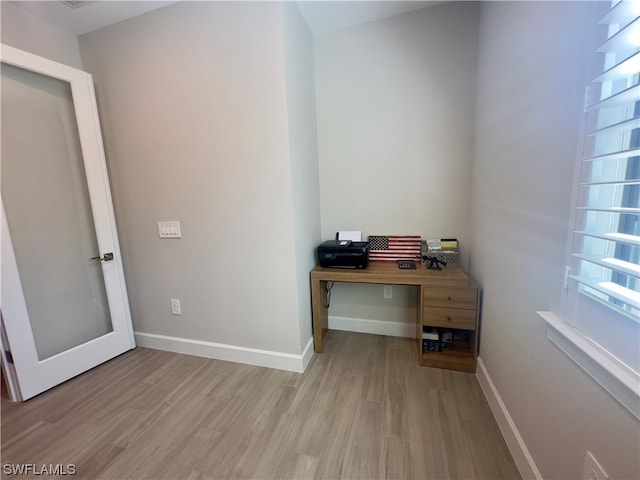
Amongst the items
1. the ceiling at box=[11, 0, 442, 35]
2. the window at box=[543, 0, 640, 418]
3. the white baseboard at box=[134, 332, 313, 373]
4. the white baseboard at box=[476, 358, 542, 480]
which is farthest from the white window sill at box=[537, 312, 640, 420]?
the ceiling at box=[11, 0, 442, 35]

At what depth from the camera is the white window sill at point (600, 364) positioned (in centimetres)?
63

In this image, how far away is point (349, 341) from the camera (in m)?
2.25

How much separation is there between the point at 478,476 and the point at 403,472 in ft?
1.06

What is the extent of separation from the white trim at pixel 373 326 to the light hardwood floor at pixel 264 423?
275 millimetres

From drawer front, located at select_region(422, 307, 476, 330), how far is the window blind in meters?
A: 0.93

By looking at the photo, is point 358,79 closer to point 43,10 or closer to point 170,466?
point 43,10

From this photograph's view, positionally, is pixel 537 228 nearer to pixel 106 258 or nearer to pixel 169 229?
pixel 169 229

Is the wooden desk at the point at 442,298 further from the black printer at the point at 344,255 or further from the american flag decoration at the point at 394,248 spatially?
the american flag decoration at the point at 394,248

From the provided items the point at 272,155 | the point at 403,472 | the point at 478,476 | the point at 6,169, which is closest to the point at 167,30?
the point at 272,155

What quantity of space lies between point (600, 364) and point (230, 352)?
2083 mm

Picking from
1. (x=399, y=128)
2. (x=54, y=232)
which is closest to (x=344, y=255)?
(x=399, y=128)

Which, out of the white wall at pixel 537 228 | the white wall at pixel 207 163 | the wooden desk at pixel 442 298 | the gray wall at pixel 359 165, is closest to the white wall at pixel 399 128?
the gray wall at pixel 359 165

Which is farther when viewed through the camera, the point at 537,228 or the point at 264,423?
the point at 264,423

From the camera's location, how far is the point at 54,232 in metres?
1.89
